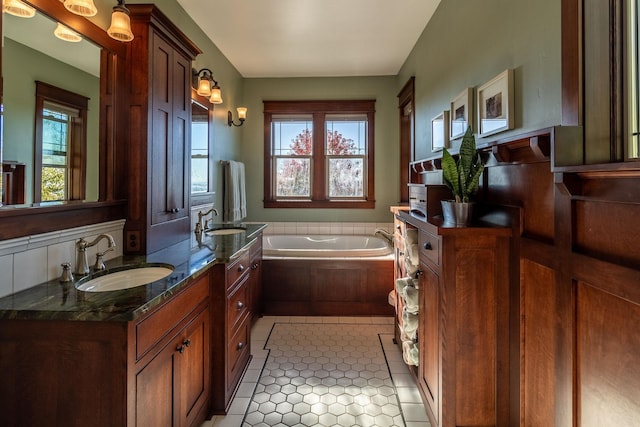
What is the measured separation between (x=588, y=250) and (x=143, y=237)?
2044 millimetres

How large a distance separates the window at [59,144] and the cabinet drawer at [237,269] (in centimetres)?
81

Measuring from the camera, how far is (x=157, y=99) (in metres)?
1.98

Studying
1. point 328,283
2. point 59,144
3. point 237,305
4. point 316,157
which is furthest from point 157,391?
point 316,157

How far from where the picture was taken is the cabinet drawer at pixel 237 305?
192 centimetres

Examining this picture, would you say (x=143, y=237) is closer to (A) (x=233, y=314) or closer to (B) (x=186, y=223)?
(B) (x=186, y=223)

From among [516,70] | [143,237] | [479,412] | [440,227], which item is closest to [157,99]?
[143,237]

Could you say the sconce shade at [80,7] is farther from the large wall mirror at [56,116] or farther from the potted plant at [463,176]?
the potted plant at [463,176]

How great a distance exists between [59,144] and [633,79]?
2.11 meters

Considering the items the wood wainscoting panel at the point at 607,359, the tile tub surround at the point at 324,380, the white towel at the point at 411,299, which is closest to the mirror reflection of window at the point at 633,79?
the wood wainscoting panel at the point at 607,359

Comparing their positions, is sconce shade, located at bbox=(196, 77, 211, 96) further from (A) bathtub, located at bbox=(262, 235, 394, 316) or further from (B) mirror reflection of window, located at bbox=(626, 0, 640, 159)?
(B) mirror reflection of window, located at bbox=(626, 0, 640, 159)

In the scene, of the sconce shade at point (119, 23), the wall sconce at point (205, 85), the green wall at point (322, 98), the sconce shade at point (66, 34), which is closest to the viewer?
the sconce shade at point (66, 34)

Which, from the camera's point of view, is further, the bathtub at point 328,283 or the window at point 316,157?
the window at point 316,157

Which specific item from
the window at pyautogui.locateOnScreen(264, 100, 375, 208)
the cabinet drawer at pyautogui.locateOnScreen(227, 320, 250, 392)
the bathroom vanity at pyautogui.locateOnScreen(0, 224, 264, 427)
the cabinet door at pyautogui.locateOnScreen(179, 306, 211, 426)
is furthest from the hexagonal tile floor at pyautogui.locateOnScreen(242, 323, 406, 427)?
the window at pyautogui.locateOnScreen(264, 100, 375, 208)

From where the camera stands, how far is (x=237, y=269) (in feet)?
6.77
